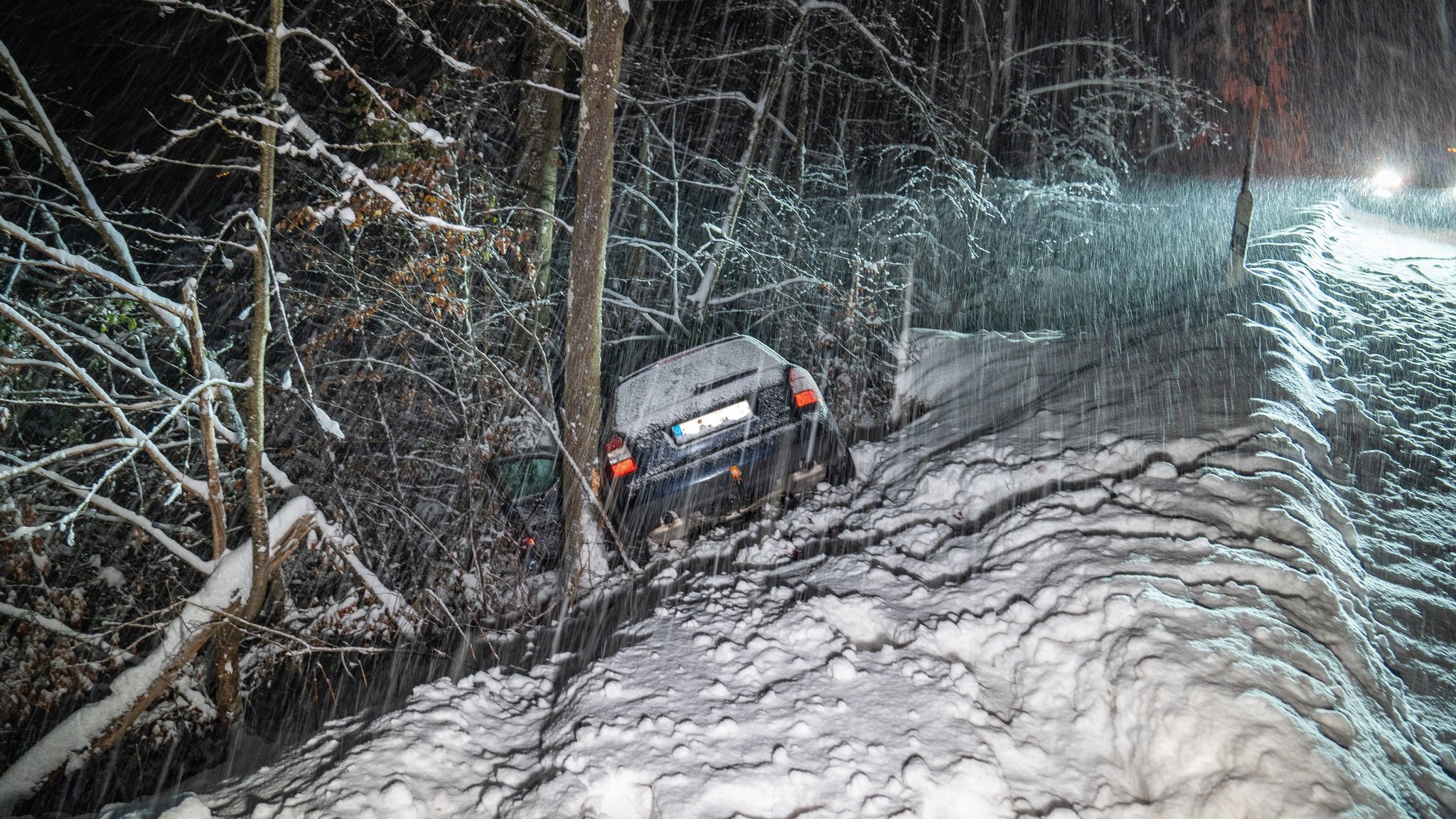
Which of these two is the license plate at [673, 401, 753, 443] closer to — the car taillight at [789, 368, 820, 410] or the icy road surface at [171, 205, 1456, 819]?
the car taillight at [789, 368, 820, 410]

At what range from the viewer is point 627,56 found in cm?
871

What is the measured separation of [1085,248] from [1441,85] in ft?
107

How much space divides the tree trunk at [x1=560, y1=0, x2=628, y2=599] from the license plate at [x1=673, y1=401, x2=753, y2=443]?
2.35 feet

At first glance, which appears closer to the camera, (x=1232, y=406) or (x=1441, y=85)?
(x=1232, y=406)

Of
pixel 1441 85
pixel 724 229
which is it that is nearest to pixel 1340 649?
pixel 724 229

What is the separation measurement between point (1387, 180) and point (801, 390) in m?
36.1

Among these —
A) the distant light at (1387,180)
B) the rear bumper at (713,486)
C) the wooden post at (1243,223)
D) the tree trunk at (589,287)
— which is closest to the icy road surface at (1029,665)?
the rear bumper at (713,486)

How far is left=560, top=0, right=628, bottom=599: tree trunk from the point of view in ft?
16.5

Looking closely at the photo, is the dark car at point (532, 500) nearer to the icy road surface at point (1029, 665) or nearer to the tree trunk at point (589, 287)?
the tree trunk at point (589, 287)

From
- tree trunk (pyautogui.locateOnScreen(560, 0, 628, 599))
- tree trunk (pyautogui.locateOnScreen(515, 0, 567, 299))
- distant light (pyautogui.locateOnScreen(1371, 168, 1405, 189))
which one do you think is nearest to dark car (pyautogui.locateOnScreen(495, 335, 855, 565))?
tree trunk (pyautogui.locateOnScreen(560, 0, 628, 599))

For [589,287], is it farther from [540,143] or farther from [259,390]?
[540,143]

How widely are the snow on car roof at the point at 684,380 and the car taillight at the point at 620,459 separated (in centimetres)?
12

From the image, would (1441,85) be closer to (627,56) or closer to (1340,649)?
(627,56)

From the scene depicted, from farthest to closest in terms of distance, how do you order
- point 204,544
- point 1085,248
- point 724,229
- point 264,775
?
1. point 1085,248
2. point 724,229
3. point 204,544
4. point 264,775
